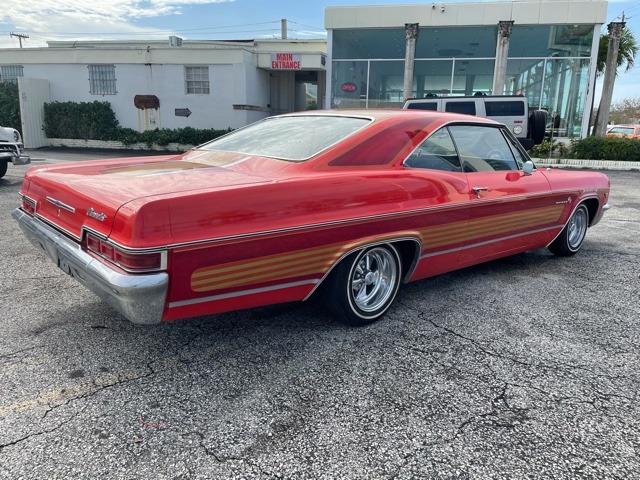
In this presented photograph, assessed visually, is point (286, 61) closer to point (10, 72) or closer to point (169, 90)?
point (169, 90)

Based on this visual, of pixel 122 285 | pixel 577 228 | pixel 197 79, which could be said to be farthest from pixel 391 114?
pixel 197 79

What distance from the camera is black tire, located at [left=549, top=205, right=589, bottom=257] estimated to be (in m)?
5.23

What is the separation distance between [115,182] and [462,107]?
11672 millimetres

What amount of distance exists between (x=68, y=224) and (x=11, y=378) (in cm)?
87

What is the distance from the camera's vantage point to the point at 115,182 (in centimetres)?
283

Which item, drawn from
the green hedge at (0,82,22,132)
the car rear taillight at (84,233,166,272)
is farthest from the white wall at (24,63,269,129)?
the car rear taillight at (84,233,166,272)

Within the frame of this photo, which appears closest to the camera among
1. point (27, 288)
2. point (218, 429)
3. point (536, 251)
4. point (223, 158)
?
point (218, 429)

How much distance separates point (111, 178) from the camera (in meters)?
2.96

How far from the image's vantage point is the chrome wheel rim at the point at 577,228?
5.34 metres

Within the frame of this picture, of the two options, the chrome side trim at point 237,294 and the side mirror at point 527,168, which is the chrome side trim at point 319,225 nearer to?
the chrome side trim at point 237,294

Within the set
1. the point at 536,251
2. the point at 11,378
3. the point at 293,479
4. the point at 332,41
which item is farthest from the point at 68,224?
the point at 332,41

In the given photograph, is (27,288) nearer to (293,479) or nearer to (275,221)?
(275,221)

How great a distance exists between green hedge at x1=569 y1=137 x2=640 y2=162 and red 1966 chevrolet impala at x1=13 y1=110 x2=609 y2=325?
13.8 meters

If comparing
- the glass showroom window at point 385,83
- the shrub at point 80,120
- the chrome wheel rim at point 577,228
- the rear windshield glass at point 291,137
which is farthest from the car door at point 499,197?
the shrub at point 80,120
